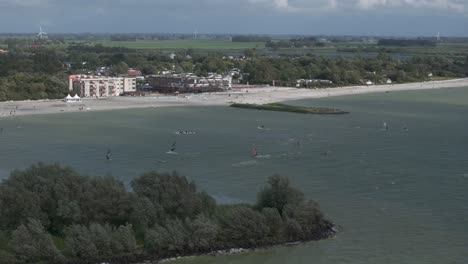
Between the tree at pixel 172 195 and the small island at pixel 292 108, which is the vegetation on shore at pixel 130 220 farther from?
the small island at pixel 292 108

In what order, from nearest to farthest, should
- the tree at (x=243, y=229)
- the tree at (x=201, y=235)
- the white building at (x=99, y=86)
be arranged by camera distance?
the tree at (x=201, y=235) → the tree at (x=243, y=229) → the white building at (x=99, y=86)

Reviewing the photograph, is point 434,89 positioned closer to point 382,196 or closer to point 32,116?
point 32,116

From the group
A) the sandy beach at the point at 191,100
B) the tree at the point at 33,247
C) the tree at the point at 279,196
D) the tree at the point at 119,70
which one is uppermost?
the tree at the point at 279,196

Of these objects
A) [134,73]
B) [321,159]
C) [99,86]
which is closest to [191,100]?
[99,86]

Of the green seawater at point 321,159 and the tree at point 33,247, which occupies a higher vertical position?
the tree at point 33,247

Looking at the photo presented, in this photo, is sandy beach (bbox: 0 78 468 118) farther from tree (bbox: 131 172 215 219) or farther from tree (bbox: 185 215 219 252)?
tree (bbox: 185 215 219 252)

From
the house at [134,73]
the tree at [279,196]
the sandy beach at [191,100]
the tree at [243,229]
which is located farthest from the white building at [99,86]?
the tree at [243,229]

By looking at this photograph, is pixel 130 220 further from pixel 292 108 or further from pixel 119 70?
pixel 119 70
